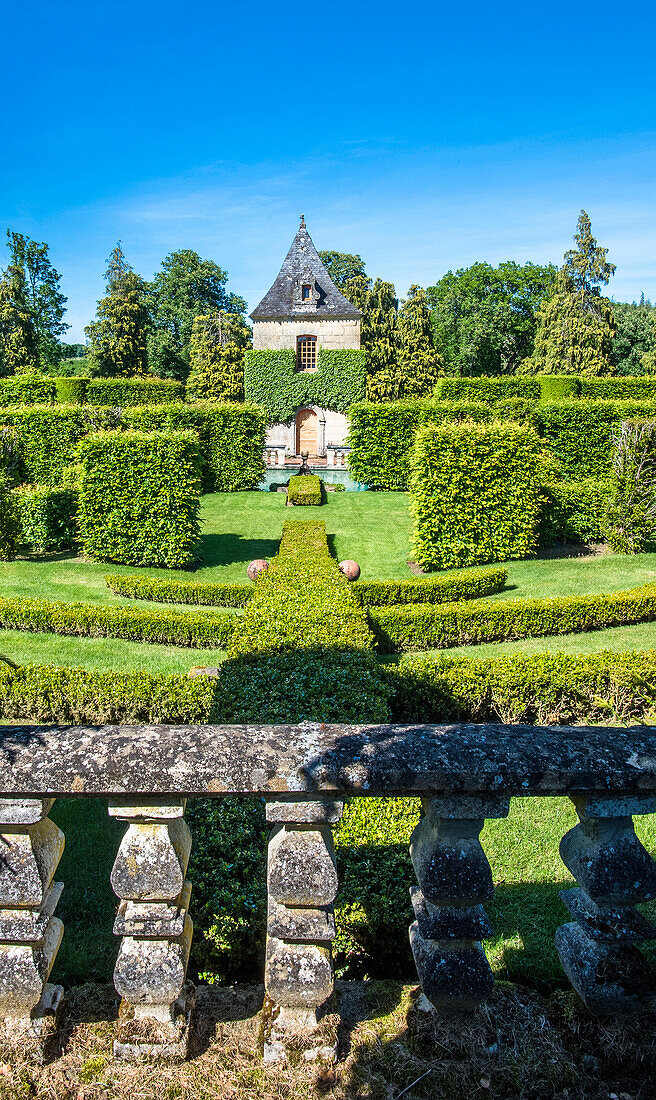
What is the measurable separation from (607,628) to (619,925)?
11.2 metres

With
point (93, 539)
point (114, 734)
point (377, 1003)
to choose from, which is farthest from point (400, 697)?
point (93, 539)

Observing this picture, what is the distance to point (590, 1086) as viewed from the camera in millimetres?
2078

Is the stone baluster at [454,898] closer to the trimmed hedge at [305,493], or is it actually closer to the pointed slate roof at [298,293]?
the trimmed hedge at [305,493]

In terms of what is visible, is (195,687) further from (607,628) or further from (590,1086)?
(607,628)

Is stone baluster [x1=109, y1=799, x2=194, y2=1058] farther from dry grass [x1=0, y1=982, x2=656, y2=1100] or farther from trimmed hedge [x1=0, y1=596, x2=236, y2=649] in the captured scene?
trimmed hedge [x1=0, y1=596, x2=236, y2=649]

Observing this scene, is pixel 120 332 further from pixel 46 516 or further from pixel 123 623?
pixel 123 623

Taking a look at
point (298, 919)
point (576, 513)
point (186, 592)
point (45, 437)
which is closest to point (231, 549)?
point (186, 592)

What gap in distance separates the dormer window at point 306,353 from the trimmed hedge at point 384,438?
39.6ft

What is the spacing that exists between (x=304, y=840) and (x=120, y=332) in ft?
179

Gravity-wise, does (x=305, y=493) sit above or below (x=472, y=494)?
below

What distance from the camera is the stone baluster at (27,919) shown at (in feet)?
6.67

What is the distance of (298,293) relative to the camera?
38.5 m

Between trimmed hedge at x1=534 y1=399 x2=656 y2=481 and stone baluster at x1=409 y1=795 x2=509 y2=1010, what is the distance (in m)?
20.4

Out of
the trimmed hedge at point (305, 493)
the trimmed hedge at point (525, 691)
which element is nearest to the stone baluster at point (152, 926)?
the trimmed hedge at point (525, 691)
